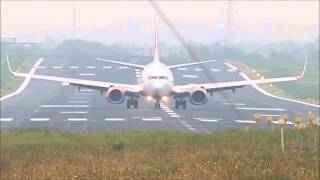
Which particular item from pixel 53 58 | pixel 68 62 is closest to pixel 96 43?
pixel 53 58

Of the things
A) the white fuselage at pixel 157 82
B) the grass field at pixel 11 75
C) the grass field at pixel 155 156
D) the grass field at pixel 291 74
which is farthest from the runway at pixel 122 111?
the grass field at pixel 291 74

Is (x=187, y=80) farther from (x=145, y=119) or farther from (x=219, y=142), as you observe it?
(x=219, y=142)

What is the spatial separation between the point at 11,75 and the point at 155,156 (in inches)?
3896

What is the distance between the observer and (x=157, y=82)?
59.3 meters

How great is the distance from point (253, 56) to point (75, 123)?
11799cm

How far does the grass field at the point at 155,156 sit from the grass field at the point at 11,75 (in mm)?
55044

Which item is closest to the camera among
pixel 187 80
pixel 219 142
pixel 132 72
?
pixel 219 142

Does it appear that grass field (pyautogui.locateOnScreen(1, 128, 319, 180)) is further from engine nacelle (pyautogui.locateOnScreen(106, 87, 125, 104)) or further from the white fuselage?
the white fuselage

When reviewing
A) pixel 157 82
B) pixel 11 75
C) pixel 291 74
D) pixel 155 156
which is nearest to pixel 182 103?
pixel 157 82

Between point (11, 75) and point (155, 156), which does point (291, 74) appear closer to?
point (11, 75)

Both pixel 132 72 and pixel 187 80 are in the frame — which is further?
pixel 132 72

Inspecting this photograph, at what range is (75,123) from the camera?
5403 centimetres

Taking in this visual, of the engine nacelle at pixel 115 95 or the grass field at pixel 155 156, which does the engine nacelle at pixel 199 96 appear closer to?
the engine nacelle at pixel 115 95

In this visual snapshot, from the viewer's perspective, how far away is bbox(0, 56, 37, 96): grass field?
99.2 m
